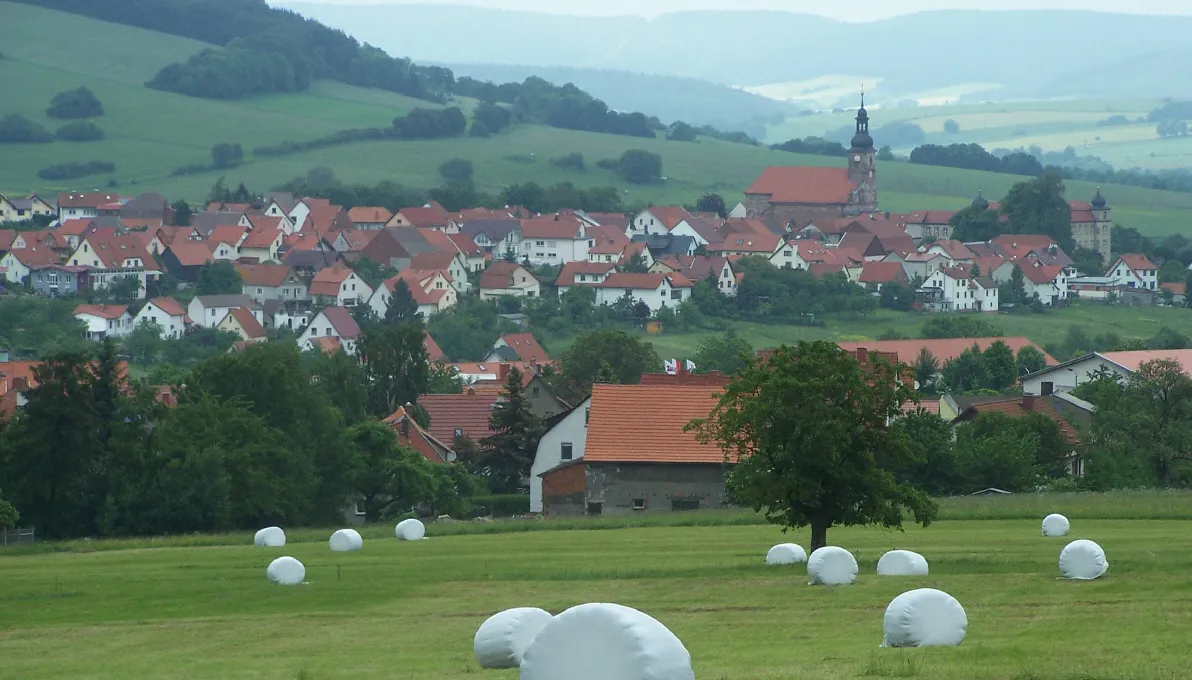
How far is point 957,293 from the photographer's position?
138750 mm

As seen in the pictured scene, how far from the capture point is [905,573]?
86.1 feet

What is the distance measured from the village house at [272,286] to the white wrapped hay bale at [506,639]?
12581cm

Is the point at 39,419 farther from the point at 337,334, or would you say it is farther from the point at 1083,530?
the point at 337,334

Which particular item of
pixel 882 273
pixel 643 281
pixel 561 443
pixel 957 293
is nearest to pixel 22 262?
pixel 643 281

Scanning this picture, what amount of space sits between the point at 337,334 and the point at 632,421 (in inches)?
3168

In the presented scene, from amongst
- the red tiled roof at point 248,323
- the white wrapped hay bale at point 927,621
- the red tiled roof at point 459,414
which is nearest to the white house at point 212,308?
the red tiled roof at point 248,323

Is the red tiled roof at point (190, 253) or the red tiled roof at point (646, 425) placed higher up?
the red tiled roof at point (646, 425)

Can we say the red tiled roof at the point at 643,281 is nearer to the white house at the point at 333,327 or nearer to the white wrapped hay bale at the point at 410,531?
the white house at the point at 333,327

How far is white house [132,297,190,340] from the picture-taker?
12588 cm

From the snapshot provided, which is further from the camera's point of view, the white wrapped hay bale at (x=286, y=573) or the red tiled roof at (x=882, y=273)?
the red tiled roof at (x=882, y=273)

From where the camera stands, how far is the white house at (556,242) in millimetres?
162500

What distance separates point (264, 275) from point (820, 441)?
119 m

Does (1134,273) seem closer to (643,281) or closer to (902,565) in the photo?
(643,281)

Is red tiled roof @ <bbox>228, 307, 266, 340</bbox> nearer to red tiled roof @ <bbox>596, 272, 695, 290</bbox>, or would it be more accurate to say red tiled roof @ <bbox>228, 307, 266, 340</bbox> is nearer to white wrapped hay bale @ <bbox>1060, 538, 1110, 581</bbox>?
red tiled roof @ <bbox>596, 272, 695, 290</bbox>
